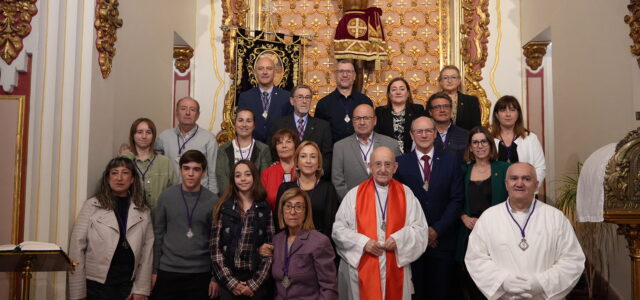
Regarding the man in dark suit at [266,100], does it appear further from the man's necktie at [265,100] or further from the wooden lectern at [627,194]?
the wooden lectern at [627,194]

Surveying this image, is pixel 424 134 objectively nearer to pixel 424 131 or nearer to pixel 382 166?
pixel 424 131

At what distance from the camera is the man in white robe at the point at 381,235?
466 centimetres

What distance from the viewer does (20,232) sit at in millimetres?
5172

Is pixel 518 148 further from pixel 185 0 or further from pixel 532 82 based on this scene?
pixel 185 0

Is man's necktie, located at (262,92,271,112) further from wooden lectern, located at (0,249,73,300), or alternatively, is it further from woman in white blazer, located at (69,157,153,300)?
wooden lectern, located at (0,249,73,300)

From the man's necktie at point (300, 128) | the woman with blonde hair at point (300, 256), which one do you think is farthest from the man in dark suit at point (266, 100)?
the woman with blonde hair at point (300, 256)

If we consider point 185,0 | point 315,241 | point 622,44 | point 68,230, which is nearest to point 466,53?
point 622,44

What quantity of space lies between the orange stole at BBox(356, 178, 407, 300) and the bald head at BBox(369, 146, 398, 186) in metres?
0.07

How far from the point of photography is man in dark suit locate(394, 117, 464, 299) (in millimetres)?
5016

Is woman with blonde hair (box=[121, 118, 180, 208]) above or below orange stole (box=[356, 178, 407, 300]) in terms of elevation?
above

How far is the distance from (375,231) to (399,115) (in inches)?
62.0

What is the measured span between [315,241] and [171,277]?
1130 millimetres

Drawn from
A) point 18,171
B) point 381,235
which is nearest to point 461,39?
point 381,235

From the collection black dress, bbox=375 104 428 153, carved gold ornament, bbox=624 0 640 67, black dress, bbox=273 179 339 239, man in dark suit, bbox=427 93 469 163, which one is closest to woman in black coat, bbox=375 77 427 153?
black dress, bbox=375 104 428 153
